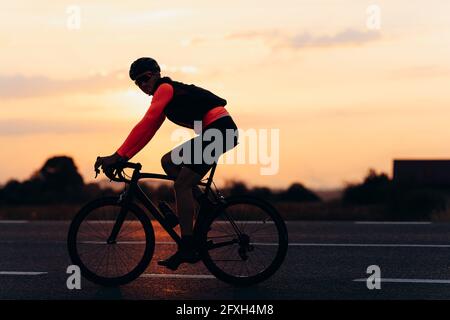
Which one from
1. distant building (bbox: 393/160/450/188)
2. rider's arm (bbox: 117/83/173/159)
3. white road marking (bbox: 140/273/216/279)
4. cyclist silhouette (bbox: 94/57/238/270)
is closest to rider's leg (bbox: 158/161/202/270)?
cyclist silhouette (bbox: 94/57/238/270)

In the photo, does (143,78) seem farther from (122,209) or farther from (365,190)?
(365,190)

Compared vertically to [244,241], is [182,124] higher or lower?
higher

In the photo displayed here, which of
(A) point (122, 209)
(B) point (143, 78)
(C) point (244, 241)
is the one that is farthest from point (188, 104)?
(C) point (244, 241)

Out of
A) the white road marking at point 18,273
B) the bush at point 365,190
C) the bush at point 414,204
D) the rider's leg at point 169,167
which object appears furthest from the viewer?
the bush at point 365,190

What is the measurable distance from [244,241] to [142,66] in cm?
192

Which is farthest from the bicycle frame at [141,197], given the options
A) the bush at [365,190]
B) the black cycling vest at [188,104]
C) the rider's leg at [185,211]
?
the bush at [365,190]

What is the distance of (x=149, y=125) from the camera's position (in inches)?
356

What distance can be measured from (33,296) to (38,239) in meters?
5.84

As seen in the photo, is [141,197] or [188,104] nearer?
[188,104]

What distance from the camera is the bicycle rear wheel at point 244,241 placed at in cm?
930

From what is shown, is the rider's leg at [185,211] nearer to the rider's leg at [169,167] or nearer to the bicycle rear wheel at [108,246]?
the rider's leg at [169,167]

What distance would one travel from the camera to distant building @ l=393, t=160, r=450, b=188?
24.3m

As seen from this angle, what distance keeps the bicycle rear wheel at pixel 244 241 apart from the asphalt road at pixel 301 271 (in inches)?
6.2
